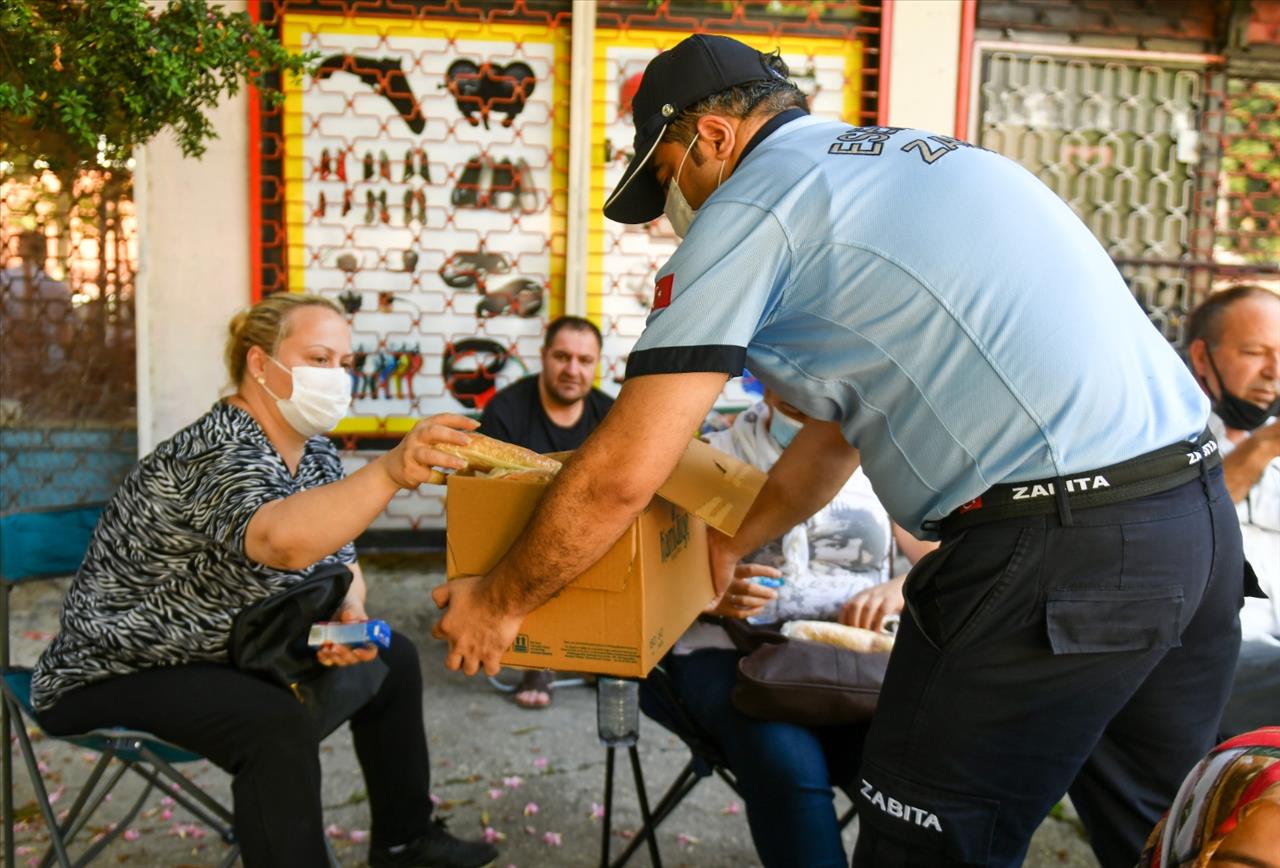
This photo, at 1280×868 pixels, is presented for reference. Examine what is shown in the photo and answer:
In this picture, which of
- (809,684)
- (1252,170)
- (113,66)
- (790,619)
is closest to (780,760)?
(809,684)

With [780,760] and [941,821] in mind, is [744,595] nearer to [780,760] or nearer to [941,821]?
[780,760]

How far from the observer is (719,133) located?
1.85 m

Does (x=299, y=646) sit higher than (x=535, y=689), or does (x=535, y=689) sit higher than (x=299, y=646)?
(x=299, y=646)

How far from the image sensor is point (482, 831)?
10.7 ft

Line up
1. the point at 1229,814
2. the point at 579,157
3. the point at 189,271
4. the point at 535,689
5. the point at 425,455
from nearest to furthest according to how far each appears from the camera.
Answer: the point at 1229,814
the point at 425,455
the point at 535,689
the point at 189,271
the point at 579,157

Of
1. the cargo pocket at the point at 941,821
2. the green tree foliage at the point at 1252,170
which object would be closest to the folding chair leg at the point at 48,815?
the cargo pocket at the point at 941,821

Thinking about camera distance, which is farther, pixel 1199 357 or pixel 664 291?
pixel 1199 357

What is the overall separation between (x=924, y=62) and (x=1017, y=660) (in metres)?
4.41

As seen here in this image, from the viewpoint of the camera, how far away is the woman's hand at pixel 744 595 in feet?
8.64

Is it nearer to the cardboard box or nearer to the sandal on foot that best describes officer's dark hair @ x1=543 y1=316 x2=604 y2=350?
the sandal on foot

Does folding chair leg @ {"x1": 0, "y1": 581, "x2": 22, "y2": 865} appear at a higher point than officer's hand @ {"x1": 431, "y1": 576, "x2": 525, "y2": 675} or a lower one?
lower

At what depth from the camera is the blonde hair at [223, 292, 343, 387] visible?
8.83 feet

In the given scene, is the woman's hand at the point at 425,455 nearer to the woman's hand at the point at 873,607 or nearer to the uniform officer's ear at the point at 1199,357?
the woman's hand at the point at 873,607

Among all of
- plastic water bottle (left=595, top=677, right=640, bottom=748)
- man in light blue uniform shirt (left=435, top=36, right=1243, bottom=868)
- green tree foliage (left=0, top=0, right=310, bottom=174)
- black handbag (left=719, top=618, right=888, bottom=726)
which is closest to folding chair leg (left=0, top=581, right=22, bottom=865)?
green tree foliage (left=0, top=0, right=310, bottom=174)
